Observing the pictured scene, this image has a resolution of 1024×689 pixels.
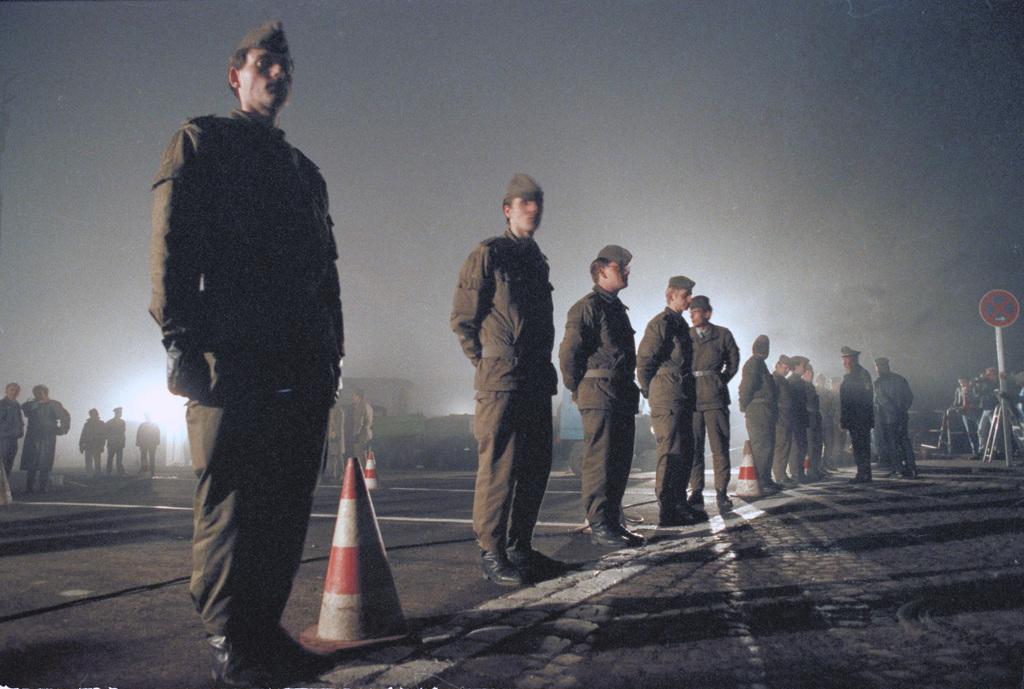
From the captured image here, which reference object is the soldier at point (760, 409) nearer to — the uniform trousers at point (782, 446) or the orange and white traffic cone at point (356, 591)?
the uniform trousers at point (782, 446)

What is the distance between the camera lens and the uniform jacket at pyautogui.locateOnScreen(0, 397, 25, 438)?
1227cm

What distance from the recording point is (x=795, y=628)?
2.98 m

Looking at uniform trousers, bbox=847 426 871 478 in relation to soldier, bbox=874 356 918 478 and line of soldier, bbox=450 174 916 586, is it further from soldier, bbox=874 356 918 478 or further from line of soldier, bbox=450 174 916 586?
line of soldier, bbox=450 174 916 586

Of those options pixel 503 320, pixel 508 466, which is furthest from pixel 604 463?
pixel 503 320

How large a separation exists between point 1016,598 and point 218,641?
3.35 m

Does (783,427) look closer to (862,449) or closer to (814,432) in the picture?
(862,449)

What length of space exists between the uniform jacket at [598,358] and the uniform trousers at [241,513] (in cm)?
318

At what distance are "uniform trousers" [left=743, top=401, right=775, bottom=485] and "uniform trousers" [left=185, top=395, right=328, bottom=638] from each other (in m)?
8.88

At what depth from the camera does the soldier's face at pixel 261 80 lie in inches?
106

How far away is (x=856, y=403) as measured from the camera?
11.9m

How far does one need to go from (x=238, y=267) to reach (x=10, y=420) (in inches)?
487

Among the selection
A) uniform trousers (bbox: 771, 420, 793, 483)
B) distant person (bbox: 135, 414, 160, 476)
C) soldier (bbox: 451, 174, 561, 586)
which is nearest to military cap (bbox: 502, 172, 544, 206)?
soldier (bbox: 451, 174, 561, 586)

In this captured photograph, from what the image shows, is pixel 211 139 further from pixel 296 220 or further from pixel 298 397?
pixel 298 397

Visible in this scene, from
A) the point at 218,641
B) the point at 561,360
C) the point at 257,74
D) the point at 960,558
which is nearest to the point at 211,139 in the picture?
the point at 257,74
